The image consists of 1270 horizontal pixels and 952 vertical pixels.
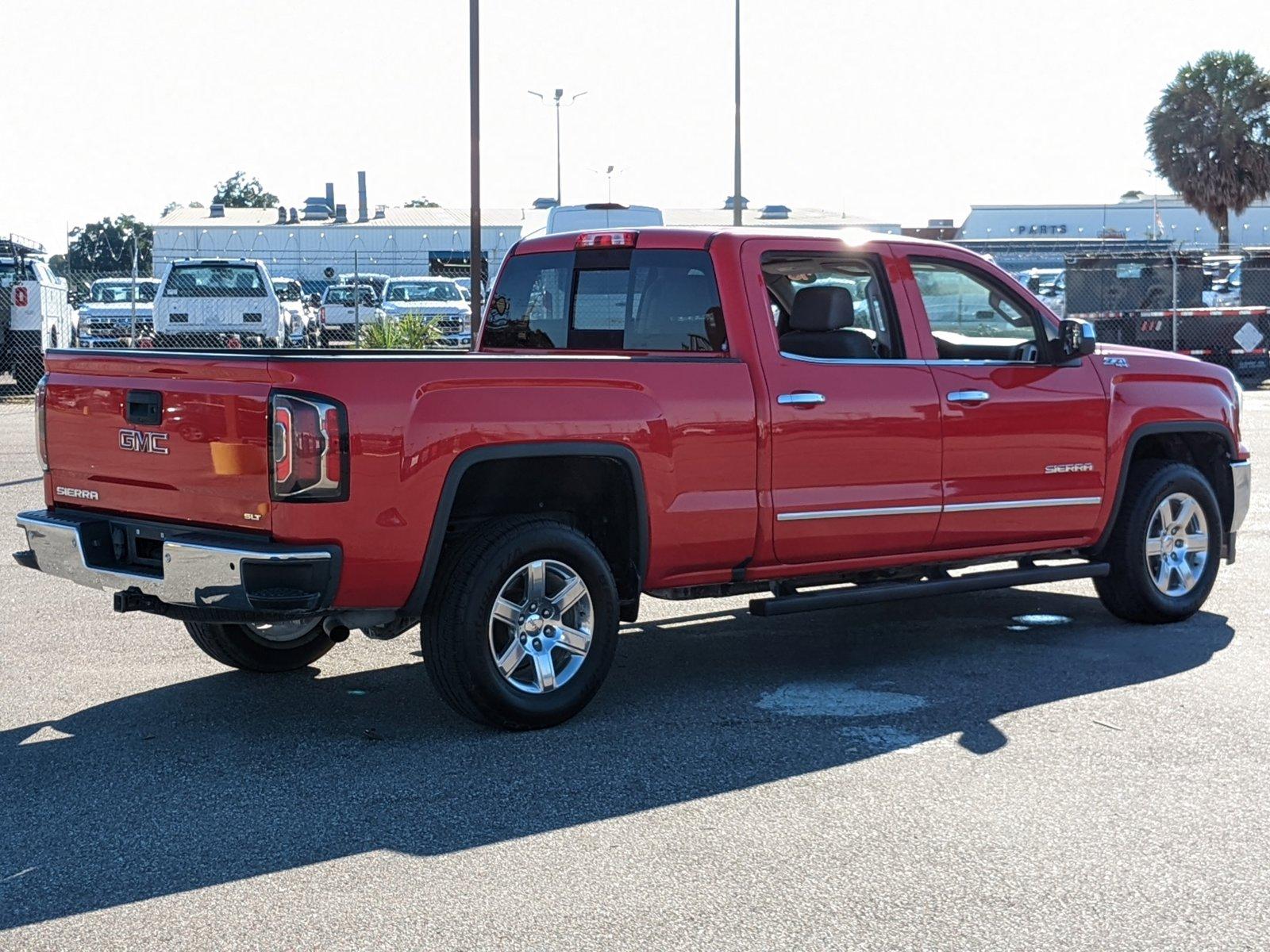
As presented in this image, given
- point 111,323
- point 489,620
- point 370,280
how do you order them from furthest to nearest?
point 370,280, point 111,323, point 489,620

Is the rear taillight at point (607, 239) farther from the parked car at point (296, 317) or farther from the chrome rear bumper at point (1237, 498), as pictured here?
the parked car at point (296, 317)

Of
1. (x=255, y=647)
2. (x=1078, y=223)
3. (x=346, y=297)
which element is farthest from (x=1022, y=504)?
(x=1078, y=223)

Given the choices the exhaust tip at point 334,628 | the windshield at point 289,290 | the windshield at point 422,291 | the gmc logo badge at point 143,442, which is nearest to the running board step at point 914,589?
the exhaust tip at point 334,628

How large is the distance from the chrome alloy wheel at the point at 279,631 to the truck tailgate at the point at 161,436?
3.33 feet

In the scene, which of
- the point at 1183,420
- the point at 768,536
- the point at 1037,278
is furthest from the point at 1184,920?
the point at 1037,278

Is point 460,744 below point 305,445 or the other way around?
below

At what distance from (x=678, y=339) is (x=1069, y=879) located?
10.2 feet

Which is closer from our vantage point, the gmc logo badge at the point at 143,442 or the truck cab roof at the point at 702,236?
the gmc logo badge at the point at 143,442

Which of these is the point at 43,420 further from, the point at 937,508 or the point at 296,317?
the point at 296,317

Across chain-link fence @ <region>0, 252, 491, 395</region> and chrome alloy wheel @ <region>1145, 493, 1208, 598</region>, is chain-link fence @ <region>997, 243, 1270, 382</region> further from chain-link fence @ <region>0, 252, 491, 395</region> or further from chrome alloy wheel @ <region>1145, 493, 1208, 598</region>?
chrome alloy wheel @ <region>1145, 493, 1208, 598</region>

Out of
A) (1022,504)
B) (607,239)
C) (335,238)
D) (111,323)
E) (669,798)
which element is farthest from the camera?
(335,238)

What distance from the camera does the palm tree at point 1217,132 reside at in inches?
1821

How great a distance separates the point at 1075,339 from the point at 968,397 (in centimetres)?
70

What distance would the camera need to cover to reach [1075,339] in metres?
7.20
